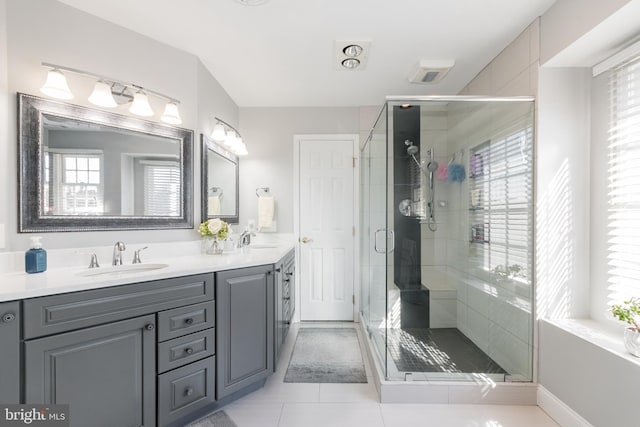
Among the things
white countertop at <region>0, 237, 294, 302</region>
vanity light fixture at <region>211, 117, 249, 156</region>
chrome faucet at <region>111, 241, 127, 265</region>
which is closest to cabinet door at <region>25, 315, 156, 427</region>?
white countertop at <region>0, 237, 294, 302</region>

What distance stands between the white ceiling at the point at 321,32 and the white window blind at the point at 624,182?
61 cm

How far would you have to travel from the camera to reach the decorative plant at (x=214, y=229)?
207 cm

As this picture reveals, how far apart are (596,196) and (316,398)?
208 centimetres

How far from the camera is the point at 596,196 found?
65.2 inches

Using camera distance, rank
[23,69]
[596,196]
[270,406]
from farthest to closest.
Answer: [270,406]
[596,196]
[23,69]

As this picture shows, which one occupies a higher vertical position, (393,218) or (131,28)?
(131,28)

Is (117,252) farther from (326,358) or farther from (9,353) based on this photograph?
(326,358)

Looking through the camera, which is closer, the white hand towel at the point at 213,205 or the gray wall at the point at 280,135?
the white hand towel at the point at 213,205

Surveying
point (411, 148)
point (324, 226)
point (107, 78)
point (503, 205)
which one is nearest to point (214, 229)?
point (107, 78)

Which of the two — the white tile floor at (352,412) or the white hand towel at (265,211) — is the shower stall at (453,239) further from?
the white hand towel at (265,211)

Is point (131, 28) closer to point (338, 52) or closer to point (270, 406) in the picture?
point (338, 52)

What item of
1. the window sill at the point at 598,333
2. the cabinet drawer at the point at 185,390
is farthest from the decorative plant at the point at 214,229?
the window sill at the point at 598,333

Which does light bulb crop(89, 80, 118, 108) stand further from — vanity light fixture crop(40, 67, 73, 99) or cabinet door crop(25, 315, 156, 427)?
cabinet door crop(25, 315, 156, 427)

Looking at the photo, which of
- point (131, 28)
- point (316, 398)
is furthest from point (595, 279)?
point (131, 28)
